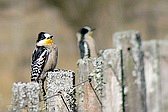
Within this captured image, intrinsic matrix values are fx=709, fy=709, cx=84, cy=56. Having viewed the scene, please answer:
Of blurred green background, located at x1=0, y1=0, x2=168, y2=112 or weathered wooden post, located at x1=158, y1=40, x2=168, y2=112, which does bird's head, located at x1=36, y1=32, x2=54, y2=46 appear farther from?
blurred green background, located at x1=0, y1=0, x2=168, y2=112

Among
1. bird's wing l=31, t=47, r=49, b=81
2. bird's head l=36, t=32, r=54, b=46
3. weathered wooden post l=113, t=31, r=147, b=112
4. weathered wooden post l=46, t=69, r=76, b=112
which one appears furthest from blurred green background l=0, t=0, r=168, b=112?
weathered wooden post l=46, t=69, r=76, b=112

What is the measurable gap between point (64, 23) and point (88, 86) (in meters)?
16.4

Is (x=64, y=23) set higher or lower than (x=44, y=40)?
higher

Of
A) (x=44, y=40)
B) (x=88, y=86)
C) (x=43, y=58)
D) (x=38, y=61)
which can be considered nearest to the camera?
(x=88, y=86)

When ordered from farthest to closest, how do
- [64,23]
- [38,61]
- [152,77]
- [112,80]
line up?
[64,23] < [38,61] < [152,77] < [112,80]

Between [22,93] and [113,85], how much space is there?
137cm

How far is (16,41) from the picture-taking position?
70.7ft

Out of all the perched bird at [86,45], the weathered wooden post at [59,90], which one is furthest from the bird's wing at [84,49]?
the weathered wooden post at [59,90]

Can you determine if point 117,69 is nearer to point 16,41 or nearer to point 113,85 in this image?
point 113,85

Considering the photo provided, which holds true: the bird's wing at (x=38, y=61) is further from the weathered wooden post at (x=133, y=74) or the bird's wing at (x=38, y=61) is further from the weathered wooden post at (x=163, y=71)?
the weathered wooden post at (x=163, y=71)

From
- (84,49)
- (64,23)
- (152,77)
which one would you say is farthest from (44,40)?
(64,23)

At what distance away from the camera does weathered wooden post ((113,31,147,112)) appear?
16.6 feet

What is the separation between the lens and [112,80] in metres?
4.75

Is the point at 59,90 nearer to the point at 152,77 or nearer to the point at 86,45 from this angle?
the point at 152,77
